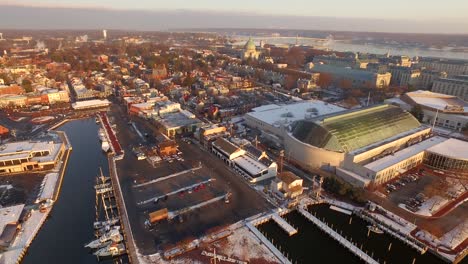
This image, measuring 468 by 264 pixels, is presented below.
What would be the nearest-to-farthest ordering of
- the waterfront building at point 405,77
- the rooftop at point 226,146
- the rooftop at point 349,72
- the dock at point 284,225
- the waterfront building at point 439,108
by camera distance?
the dock at point 284,225 → the rooftop at point 226,146 → the waterfront building at point 439,108 → the rooftop at point 349,72 → the waterfront building at point 405,77

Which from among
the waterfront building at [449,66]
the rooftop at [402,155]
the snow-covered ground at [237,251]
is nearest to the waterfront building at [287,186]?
the snow-covered ground at [237,251]

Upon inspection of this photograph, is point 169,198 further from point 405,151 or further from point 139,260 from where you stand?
point 405,151

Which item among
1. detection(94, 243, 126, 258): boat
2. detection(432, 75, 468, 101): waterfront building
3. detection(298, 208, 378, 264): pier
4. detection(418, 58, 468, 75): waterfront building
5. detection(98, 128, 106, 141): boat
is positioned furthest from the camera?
detection(418, 58, 468, 75): waterfront building

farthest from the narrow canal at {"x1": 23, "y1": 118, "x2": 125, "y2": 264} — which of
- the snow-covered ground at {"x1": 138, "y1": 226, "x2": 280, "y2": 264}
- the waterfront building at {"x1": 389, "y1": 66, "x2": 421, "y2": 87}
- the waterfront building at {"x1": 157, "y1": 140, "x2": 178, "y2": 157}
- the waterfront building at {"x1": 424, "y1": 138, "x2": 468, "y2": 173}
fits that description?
the waterfront building at {"x1": 389, "y1": 66, "x2": 421, "y2": 87}

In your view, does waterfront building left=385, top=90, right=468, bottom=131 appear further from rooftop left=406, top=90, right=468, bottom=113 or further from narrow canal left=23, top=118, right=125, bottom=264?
narrow canal left=23, top=118, right=125, bottom=264

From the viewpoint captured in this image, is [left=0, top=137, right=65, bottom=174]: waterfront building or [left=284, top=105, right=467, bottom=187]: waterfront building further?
[left=0, top=137, right=65, bottom=174]: waterfront building

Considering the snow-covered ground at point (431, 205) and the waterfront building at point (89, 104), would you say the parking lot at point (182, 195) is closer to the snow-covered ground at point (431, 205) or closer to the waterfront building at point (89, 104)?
the snow-covered ground at point (431, 205)
